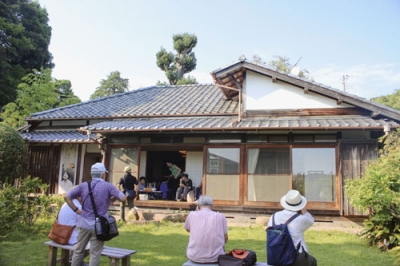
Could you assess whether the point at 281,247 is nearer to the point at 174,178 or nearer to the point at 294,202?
the point at 294,202

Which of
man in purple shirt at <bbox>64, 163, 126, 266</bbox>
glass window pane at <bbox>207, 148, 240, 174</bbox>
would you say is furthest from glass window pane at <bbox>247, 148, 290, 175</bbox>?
man in purple shirt at <bbox>64, 163, 126, 266</bbox>

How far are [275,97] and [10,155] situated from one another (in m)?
8.61

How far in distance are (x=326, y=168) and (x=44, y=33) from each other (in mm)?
25931

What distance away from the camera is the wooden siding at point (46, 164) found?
13203 millimetres

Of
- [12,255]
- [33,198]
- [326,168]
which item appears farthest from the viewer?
[326,168]

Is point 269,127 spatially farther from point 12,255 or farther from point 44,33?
point 44,33

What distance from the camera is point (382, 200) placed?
21.4 feet

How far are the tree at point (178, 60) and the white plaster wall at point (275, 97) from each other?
65.6ft

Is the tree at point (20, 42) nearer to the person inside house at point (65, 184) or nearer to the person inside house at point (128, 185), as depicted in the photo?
the person inside house at point (65, 184)

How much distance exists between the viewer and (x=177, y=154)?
15.7m

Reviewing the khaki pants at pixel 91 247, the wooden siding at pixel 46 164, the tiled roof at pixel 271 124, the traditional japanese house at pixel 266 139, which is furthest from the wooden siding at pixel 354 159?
the wooden siding at pixel 46 164

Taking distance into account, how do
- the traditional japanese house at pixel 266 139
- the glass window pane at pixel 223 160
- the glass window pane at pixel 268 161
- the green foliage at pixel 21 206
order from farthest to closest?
the glass window pane at pixel 223 160 < the glass window pane at pixel 268 161 < the traditional japanese house at pixel 266 139 < the green foliage at pixel 21 206

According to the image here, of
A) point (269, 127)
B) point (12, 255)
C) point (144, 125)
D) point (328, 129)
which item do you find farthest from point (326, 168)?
point (12, 255)

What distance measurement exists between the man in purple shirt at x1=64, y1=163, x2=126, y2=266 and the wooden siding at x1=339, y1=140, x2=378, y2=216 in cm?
667
